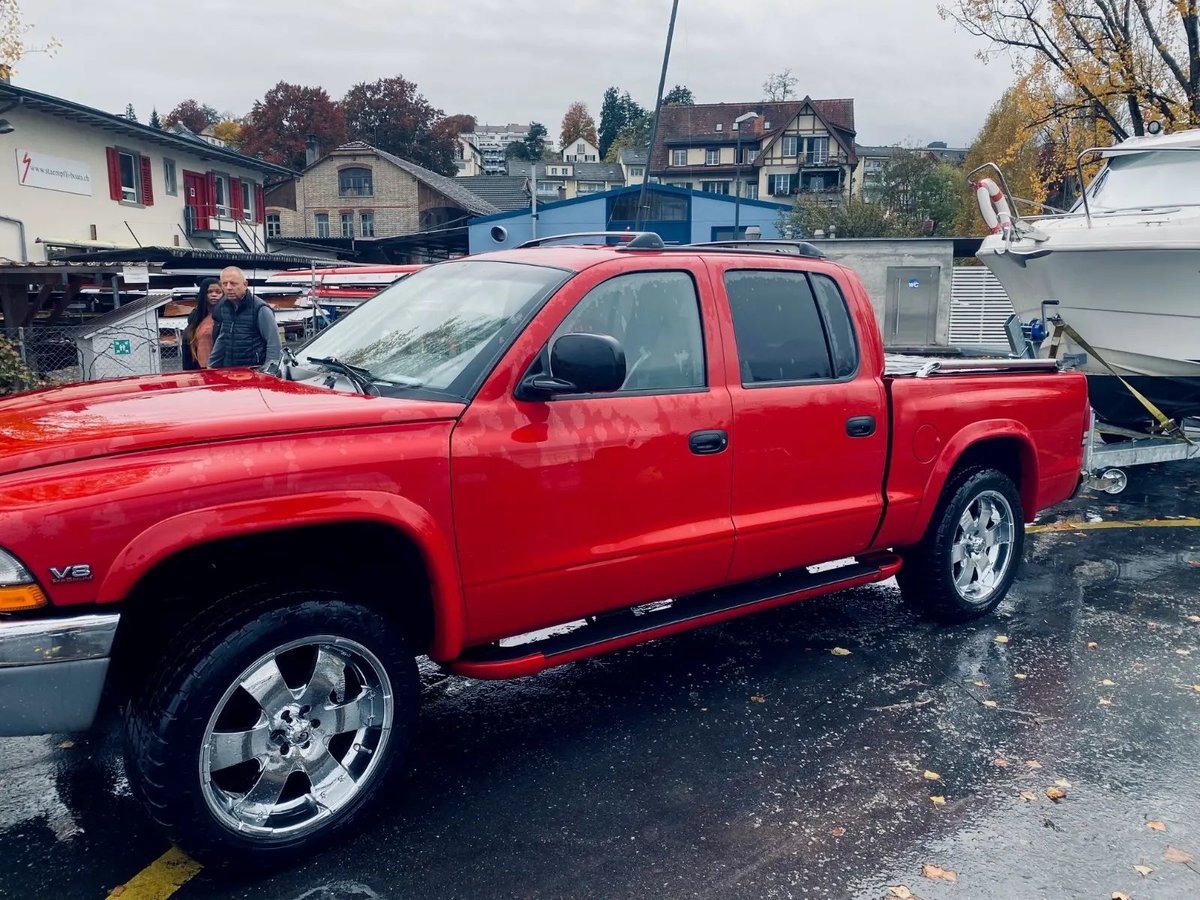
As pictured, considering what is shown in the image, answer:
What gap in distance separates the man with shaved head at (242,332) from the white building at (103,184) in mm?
15082

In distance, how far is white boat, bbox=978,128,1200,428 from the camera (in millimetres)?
8031

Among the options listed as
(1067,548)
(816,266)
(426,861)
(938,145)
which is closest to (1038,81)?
(1067,548)

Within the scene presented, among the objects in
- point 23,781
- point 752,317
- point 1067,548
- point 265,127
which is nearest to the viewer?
point 23,781

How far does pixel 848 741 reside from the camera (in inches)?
158

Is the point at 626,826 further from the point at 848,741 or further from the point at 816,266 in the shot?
the point at 816,266

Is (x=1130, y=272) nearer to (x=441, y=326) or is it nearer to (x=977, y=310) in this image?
(x=441, y=326)

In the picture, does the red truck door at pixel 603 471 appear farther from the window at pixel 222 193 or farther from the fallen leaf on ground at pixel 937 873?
the window at pixel 222 193

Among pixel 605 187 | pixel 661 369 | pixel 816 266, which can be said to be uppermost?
pixel 605 187

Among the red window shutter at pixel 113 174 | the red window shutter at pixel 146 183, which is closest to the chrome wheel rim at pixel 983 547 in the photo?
the red window shutter at pixel 113 174

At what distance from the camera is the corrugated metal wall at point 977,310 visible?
23719 millimetres

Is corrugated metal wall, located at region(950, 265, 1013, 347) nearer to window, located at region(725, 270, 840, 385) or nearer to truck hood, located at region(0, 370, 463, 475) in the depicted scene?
window, located at region(725, 270, 840, 385)

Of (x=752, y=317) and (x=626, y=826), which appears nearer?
(x=626, y=826)

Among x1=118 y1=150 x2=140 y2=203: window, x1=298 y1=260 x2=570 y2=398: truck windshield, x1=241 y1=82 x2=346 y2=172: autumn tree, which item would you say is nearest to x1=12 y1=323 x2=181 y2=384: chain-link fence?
x1=298 y1=260 x2=570 y2=398: truck windshield

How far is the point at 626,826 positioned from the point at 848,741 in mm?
1137
